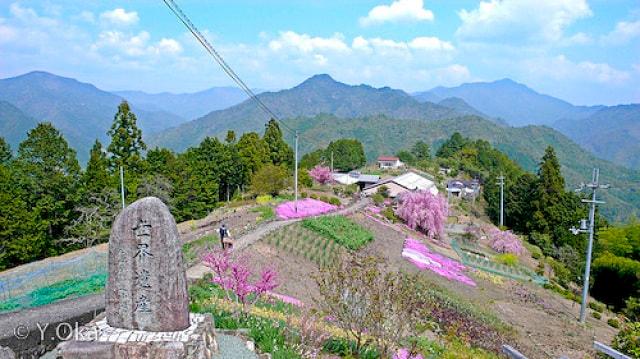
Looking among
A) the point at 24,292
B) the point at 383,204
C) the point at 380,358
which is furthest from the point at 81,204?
the point at 380,358

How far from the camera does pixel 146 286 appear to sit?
8.45 metres

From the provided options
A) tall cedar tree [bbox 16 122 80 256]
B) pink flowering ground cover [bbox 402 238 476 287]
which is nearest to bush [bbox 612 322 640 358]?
pink flowering ground cover [bbox 402 238 476 287]

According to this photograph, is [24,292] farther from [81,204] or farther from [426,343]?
[81,204]

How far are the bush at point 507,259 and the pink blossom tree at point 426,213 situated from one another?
4986mm

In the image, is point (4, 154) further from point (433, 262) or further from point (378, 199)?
point (378, 199)

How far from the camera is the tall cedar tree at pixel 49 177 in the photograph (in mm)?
30703

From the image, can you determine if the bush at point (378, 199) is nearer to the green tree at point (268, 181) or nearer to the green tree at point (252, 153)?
the green tree at point (268, 181)

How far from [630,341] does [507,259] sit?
2442 cm

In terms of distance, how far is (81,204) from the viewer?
33531 mm

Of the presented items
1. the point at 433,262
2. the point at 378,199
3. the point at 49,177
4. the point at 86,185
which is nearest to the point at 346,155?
the point at 378,199

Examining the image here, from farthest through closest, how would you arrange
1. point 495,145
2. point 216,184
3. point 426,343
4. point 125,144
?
point 495,145
point 216,184
point 125,144
point 426,343

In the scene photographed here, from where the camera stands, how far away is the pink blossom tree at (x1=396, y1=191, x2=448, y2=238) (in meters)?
39.2

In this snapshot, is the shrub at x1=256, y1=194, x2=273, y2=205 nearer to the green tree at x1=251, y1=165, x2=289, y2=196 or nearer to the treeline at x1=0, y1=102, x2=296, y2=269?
the green tree at x1=251, y1=165, x2=289, y2=196

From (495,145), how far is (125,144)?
15240cm
